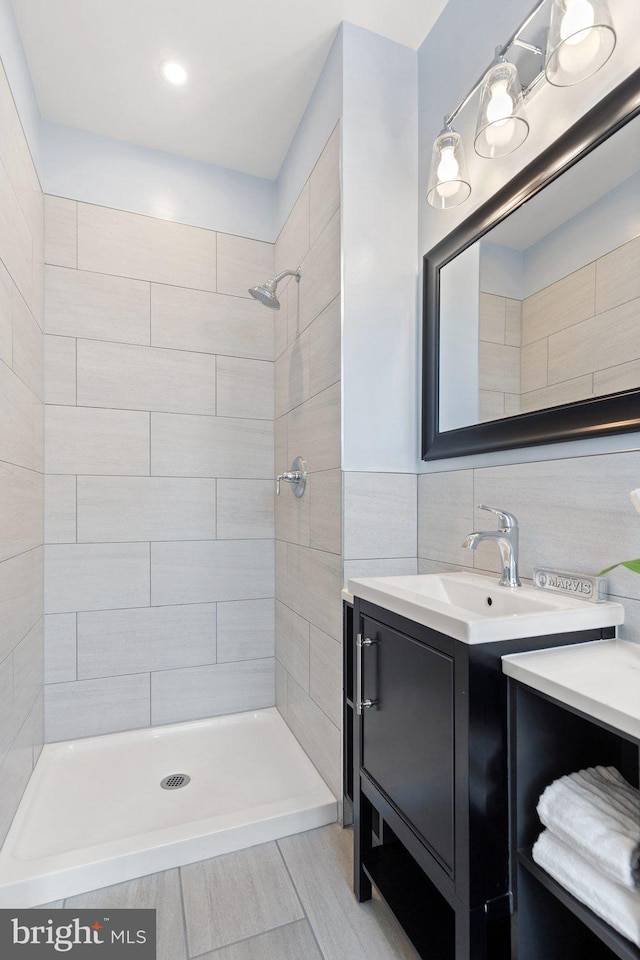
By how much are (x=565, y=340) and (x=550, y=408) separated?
0.53 ft

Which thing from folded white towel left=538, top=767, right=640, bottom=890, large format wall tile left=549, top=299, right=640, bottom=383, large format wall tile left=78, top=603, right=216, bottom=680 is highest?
large format wall tile left=549, top=299, right=640, bottom=383

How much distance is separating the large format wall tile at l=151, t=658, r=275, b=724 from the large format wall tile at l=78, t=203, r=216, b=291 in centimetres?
184

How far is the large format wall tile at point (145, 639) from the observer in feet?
7.16

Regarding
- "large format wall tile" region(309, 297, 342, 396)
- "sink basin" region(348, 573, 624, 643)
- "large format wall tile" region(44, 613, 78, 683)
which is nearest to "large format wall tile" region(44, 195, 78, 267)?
"large format wall tile" region(309, 297, 342, 396)

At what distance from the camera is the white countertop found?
0.69m

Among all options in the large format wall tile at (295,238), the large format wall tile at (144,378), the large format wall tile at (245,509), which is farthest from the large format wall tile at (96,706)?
the large format wall tile at (295,238)

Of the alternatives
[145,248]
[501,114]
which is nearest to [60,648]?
[145,248]

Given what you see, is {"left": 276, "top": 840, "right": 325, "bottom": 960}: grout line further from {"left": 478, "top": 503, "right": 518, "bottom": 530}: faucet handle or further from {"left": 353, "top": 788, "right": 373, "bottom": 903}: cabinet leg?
{"left": 478, "top": 503, "right": 518, "bottom": 530}: faucet handle

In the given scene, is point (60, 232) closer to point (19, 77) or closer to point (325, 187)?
point (19, 77)

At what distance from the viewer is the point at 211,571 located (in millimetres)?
2375

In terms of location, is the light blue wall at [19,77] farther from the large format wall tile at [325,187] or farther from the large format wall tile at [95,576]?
the large format wall tile at [95,576]

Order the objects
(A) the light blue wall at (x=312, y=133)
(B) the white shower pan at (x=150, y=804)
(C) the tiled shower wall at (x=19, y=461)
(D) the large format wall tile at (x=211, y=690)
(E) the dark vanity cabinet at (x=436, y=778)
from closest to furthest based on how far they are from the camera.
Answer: (E) the dark vanity cabinet at (x=436, y=778) < (B) the white shower pan at (x=150, y=804) < (C) the tiled shower wall at (x=19, y=461) < (A) the light blue wall at (x=312, y=133) < (D) the large format wall tile at (x=211, y=690)

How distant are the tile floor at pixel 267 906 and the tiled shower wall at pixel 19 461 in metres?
0.56

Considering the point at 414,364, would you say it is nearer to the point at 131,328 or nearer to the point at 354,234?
the point at 354,234
